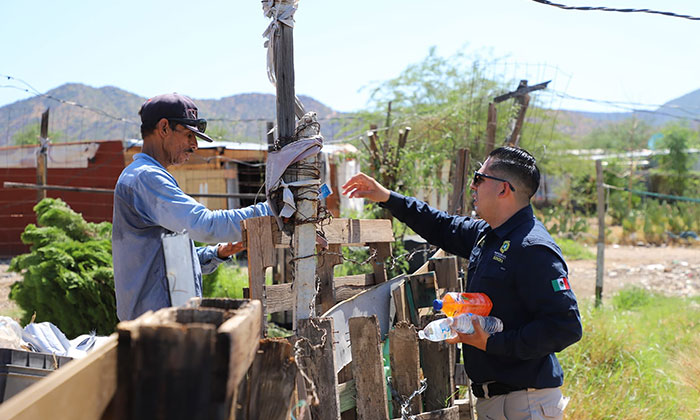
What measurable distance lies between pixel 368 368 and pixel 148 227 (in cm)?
115

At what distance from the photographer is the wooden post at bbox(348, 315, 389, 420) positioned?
2512mm

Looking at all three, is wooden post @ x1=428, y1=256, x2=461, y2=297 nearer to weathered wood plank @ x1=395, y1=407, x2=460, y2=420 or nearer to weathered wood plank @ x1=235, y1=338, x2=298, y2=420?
weathered wood plank @ x1=395, y1=407, x2=460, y2=420

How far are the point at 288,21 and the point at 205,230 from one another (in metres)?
0.94

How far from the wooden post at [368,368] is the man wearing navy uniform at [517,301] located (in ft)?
1.19

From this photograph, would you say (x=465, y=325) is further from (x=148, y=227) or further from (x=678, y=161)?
(x=678, y=161)

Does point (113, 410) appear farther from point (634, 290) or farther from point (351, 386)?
point (634, 290)

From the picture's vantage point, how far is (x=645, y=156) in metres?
30.2

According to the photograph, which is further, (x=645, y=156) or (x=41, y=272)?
(x=645, y=156)

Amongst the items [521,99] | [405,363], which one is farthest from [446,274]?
[521,99]

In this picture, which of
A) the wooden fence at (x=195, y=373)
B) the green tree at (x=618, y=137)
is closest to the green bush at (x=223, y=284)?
the wooden fence at (x=195, y=373)

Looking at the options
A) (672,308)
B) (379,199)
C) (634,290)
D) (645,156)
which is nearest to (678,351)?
(672,308)

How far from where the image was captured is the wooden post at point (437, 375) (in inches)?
114

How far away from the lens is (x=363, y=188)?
3.14 m

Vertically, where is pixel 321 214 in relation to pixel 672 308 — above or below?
above
